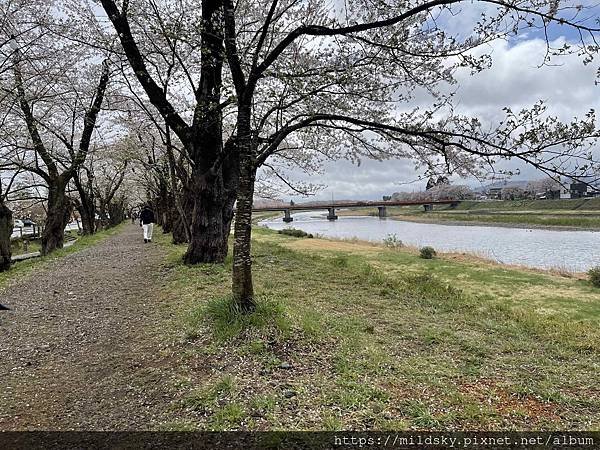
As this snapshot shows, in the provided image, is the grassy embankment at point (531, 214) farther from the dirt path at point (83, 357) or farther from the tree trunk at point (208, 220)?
the dirt path at point (83, 357)

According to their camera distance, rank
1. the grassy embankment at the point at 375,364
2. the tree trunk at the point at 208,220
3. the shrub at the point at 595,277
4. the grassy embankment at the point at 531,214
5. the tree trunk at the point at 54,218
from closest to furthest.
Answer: the grassy embankment at the point at 375,364, the tree trunk at the point at 208,220, the shrub at the point at 595,277, the tree trunk at the point at 54,218, the grassy embankment at the point at 531,214

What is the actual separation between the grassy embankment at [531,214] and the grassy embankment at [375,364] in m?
30.1

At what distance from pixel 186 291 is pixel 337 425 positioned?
5173 mm

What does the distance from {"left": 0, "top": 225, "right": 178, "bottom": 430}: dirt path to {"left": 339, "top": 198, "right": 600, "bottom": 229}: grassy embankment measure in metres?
32.5

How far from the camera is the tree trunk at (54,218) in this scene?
1562 cm

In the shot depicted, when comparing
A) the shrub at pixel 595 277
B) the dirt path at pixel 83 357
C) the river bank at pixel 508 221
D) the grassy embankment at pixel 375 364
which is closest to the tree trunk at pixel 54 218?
the dirt path at pixel 83 357

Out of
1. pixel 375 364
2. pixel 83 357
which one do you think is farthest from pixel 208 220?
pixel 375 364

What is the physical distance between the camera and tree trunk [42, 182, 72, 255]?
1562 cm

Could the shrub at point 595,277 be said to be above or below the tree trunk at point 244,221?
below

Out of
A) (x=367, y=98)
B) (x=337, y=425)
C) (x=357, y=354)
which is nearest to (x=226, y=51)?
(x=367, y=98)

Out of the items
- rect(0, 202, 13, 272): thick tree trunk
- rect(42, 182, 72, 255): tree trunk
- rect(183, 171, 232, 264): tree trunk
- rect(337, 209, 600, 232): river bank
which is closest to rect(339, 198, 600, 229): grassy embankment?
rect(337, 209, 600, 232): river bank

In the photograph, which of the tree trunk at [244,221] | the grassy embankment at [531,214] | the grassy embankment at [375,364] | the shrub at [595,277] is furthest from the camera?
the grassy embankment at [531,214]

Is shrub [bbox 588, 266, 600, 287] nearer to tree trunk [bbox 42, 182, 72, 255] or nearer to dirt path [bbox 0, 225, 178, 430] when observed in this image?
dirt path [bbox 0, 225, 178, 430]

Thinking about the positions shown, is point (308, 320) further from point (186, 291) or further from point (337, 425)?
point (186, 291)
